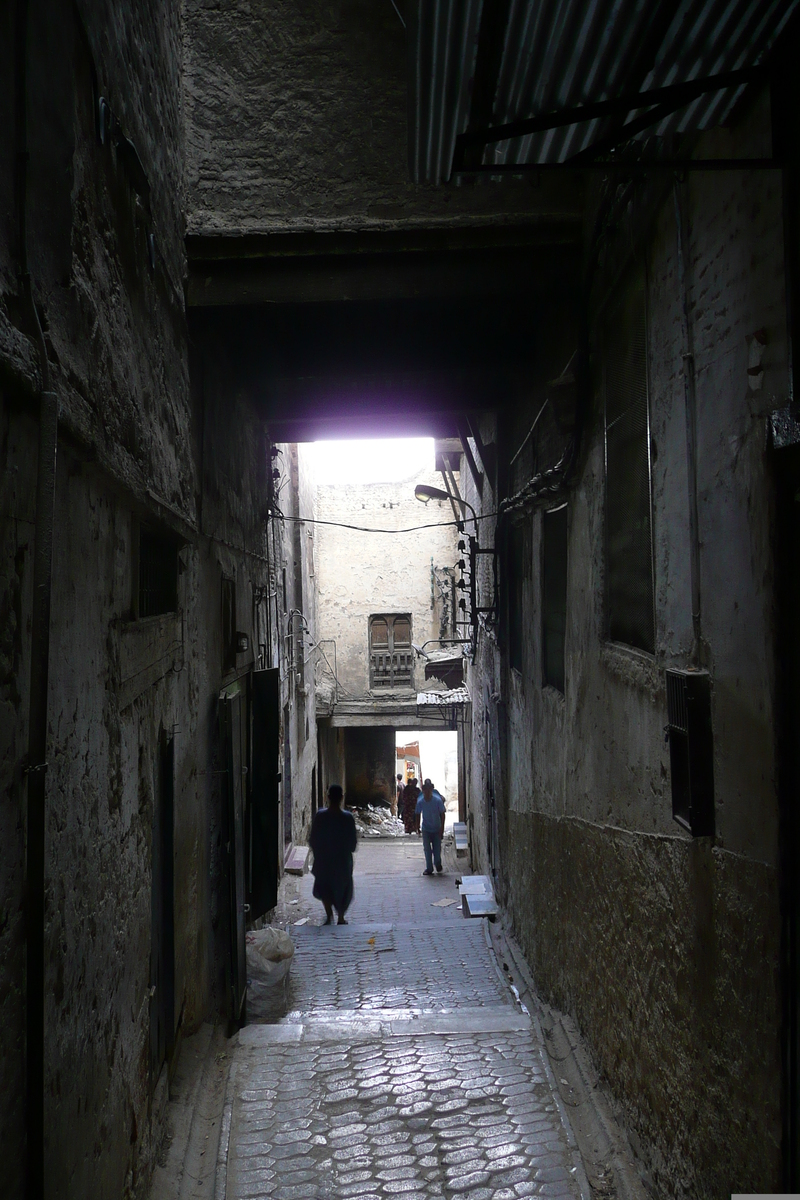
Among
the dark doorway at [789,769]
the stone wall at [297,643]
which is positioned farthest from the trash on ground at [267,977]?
the stone wall at [297,643]

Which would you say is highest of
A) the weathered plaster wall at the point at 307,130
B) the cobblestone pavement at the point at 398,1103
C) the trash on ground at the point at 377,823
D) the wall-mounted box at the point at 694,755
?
the weathered plaster wall at the point at 307,130

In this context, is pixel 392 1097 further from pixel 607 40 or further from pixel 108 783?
pixel 607 40

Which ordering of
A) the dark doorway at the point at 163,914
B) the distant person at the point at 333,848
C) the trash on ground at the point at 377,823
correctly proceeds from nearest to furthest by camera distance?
the dark doorway at the point at 163,914
the distant person at the point at 333,848
the trash on ground at the point at 377,823

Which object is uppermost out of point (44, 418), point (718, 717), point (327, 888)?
point (44, 418)

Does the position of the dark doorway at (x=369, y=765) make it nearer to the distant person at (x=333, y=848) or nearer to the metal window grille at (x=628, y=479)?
the distant person at (x=333, y=848)

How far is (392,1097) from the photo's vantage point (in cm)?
400

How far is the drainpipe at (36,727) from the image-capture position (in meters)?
1.94

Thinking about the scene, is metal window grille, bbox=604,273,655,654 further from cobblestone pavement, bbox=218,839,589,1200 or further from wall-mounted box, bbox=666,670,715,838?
cobblestone pavement, bbox=218,839,589,1200

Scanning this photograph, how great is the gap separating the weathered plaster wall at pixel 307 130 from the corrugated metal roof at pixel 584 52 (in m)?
2.02

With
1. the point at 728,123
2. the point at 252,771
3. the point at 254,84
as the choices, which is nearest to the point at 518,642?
the point at 252,771

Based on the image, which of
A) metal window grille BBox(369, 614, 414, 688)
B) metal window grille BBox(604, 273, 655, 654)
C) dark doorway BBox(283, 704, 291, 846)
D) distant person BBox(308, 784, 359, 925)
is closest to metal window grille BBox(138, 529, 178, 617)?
metal window grille BBox(604, 273, 655, 654)

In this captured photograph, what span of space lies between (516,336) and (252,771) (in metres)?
4.26

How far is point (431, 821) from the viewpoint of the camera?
12.9m

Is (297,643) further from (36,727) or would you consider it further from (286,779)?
(36,727)
